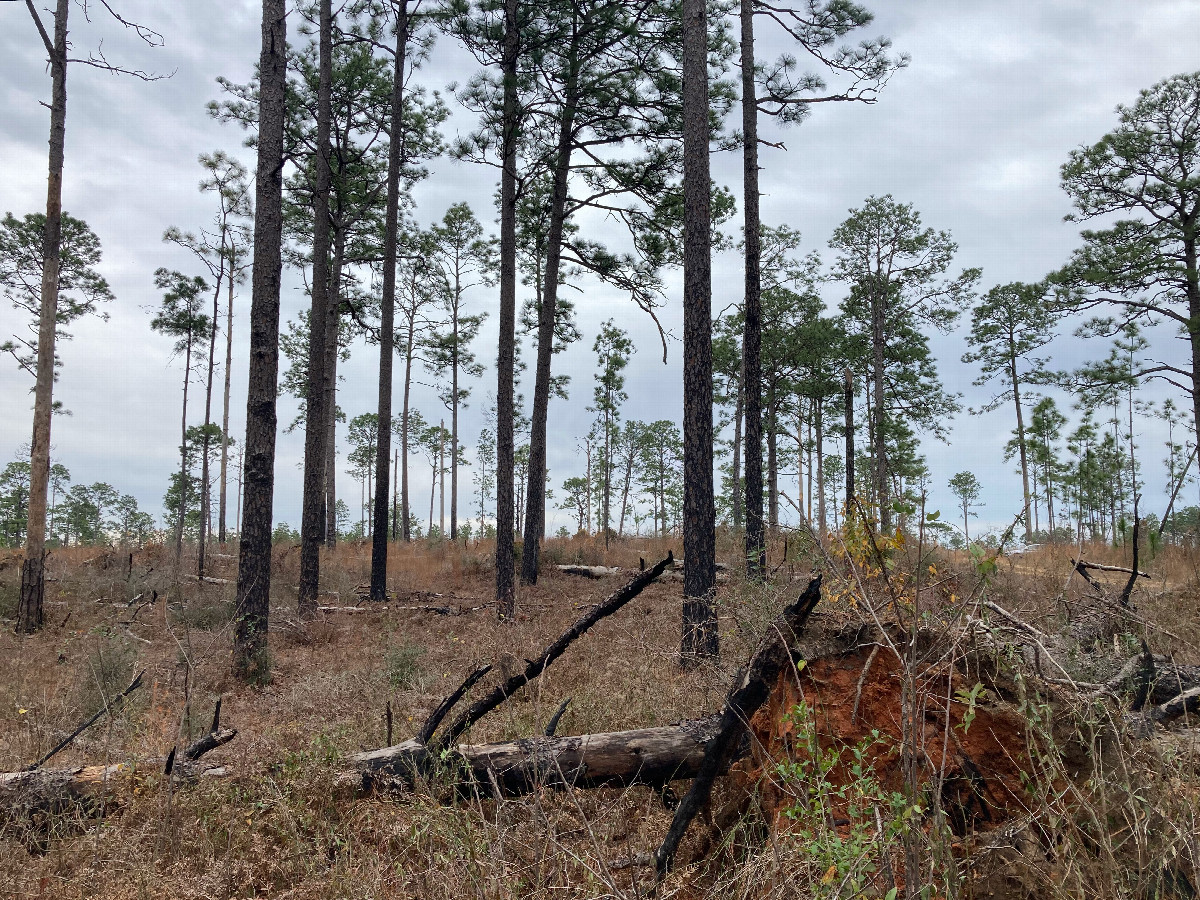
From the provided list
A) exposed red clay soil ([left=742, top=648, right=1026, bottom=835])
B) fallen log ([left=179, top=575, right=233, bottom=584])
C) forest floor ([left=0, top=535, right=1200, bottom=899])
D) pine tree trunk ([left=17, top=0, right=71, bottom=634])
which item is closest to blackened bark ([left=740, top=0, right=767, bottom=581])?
forest floor ([left=0, top=535, right=1200, bottom=899])

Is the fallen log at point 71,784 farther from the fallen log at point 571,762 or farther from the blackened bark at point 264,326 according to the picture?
the blackened bark at point 264,326

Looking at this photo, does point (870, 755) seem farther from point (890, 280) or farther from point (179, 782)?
point (890, 280)

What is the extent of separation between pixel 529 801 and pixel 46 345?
10887 millimetres

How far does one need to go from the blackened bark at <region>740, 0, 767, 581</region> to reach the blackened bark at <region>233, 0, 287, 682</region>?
6.41 m

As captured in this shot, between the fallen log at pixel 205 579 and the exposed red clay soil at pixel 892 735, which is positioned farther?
the fallen log at pixel 205 579

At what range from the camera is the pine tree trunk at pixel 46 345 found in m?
9.66

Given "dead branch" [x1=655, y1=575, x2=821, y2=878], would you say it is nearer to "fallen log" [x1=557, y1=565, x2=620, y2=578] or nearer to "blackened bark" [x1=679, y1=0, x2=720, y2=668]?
"blackened bark" [x1=679, y1=0, x2=720, y2=668]

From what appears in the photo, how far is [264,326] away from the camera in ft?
26.1

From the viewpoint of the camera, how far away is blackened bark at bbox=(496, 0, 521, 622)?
1123 cm

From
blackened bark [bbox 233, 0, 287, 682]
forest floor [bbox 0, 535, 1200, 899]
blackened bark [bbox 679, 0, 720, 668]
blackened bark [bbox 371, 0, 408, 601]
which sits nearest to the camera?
forest floor [bbox 0, 535, 1200, 899]

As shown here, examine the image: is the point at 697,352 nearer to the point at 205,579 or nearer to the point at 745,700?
the point at 745,700

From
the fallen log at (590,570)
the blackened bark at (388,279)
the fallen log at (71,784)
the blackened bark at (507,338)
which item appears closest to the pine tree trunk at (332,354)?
the blackened bark at (388,279)

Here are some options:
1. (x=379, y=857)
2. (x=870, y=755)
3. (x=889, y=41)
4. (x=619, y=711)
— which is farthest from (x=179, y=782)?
(x=889, y=41)

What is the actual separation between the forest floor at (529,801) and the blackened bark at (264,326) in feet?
4.27
